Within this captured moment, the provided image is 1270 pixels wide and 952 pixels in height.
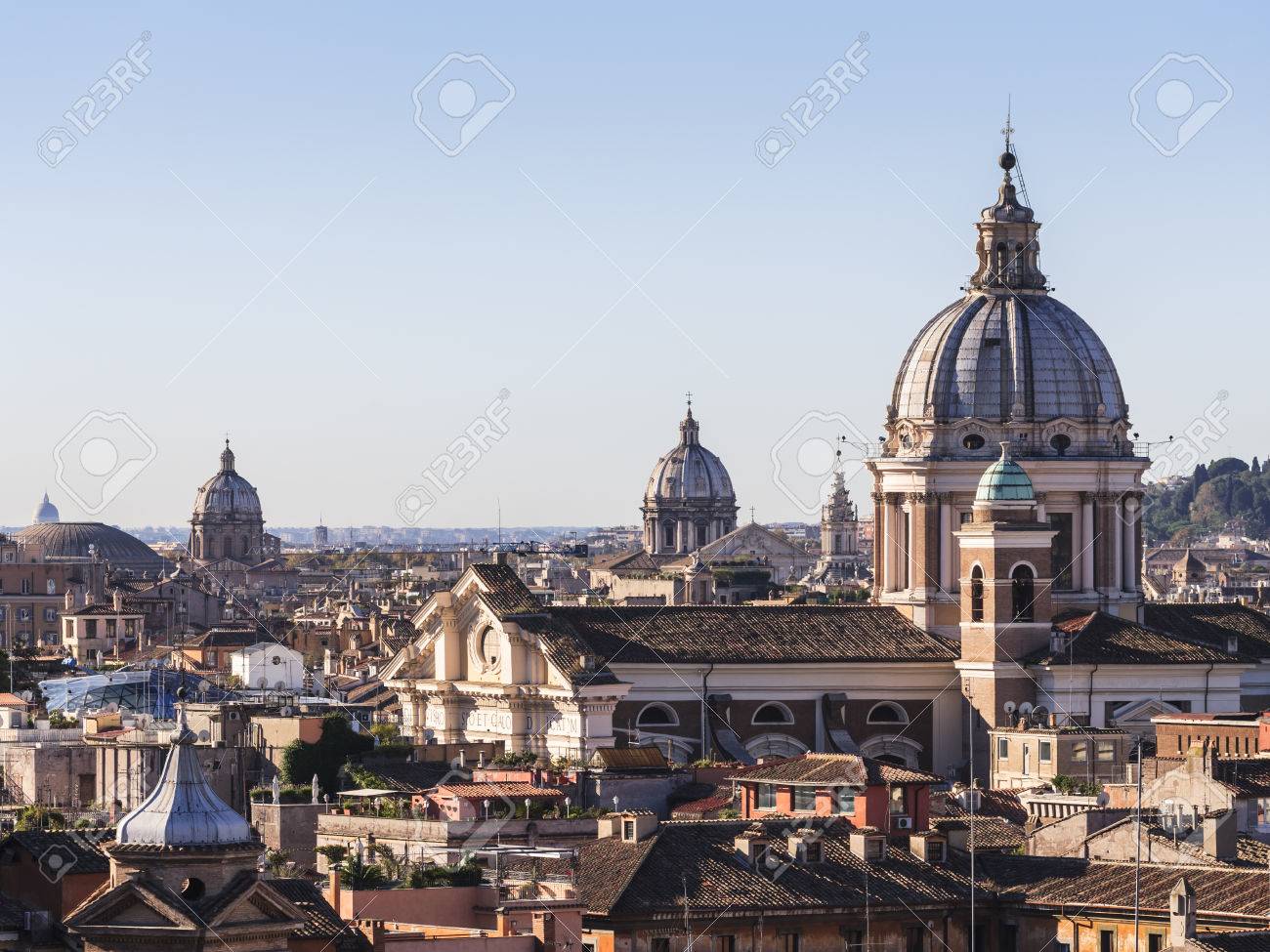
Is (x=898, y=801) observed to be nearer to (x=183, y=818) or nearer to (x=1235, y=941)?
(x=1235, y=941)

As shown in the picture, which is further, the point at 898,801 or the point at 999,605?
the point at 999,605

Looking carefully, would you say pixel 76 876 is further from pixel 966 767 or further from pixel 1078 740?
pixel 966 767

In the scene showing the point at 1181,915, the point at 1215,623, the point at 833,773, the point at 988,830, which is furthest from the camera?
the point at 1215,623

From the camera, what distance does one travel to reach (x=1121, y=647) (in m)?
72.2

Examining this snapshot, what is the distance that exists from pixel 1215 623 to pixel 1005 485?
636cm

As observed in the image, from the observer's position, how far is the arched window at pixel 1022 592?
72.4m

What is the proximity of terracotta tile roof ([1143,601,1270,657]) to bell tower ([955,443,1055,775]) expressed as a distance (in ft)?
13.3

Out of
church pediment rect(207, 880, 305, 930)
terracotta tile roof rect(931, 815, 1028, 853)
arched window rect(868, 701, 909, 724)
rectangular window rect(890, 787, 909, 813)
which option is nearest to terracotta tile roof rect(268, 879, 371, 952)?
church pediment rect(207, 880, 305, 930)

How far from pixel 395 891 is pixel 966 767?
96.2 feet

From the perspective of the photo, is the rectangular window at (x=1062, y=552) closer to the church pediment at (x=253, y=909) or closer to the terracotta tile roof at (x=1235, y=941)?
the terracotta tile roof at (x=1235, y=941)

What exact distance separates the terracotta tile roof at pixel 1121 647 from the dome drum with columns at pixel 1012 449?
273 cm

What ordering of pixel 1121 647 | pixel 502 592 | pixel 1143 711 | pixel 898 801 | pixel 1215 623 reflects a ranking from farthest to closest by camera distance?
pixel 1215 623
pixel 502 592
pixel 1121 647
pixel 1143 711
pixel 898 801

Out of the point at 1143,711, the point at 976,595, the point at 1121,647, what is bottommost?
the point at 1143,711

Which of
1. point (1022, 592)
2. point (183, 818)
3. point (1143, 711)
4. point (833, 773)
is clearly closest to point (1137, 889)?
point (833, 773)
